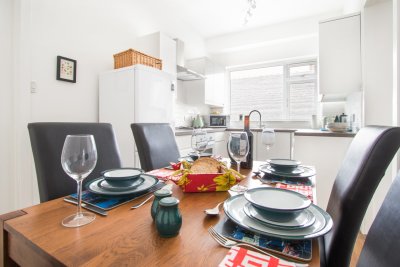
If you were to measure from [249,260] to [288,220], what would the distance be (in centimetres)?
17

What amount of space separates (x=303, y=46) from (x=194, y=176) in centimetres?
387

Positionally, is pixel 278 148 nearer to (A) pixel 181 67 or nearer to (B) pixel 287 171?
(A) pixel 181 67

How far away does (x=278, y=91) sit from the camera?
410 centimetres

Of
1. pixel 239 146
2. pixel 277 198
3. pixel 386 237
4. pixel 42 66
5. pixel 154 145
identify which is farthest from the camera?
pixel 42 66

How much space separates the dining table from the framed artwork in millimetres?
1645

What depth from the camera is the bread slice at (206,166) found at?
865 mm

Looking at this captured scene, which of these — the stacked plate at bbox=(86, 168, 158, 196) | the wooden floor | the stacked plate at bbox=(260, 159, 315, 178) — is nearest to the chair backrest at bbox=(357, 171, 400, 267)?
the stacked plate at bbox=(260, 159, 315, 178)

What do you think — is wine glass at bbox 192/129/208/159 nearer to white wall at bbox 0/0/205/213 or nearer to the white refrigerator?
the white refrigerator

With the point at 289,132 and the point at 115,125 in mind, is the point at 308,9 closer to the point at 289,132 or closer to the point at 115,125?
the point at 289,132

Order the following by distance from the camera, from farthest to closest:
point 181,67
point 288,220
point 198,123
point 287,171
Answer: point 198,123
point 181,67
point 287,171
point 288,220

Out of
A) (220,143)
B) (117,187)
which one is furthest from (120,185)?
(220,143)

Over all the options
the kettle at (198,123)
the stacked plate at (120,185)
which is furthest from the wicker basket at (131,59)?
the kettle at (198,123)

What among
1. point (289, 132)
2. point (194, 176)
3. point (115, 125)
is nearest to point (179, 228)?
point (194, 176)

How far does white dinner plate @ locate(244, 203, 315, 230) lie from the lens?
478 millimetres
